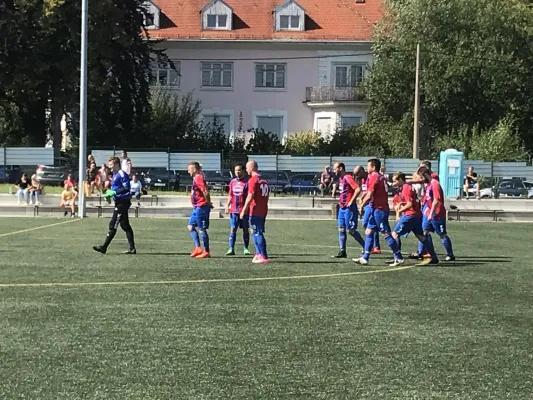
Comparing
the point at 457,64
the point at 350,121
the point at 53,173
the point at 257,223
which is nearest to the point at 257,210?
the point at 257,223

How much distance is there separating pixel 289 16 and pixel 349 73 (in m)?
5.23

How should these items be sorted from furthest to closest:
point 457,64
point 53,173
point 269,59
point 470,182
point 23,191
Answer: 1. point 269,59
2. point 457,64
3. point 53,173
4. point 470,182
5. point 23,191

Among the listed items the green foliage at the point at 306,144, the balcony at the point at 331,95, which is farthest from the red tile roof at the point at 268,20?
the green foliage at the point at 306,144

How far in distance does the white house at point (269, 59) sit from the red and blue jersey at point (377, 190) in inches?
1710

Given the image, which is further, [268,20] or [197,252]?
[268,20]

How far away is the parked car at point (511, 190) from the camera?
42344 mm

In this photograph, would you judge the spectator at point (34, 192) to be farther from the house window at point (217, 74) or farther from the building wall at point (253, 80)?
the house window at point (217, 74)

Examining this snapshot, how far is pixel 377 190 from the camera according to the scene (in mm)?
15977

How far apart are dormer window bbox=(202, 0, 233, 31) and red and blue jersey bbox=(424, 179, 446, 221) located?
44.9 meters

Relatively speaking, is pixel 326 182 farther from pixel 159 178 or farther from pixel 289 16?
pixel 289 16

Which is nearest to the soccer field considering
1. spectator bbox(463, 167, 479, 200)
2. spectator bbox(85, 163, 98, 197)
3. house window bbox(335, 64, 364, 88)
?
spectator bbox(85, 163, 98, 197)

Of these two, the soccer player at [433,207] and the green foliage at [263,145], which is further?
the green foliage at [263,145]

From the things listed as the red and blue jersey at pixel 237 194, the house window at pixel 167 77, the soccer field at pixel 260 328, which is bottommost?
the soccer field at pixel 260 328

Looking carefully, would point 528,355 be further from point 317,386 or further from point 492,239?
point 492,239
